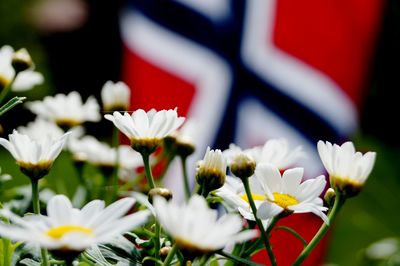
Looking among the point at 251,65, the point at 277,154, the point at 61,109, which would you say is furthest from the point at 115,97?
the point at 251,65

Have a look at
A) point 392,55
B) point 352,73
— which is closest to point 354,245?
point 352,73

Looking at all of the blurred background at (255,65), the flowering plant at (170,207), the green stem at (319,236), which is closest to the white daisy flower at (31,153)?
the flowering plant at (170,207)

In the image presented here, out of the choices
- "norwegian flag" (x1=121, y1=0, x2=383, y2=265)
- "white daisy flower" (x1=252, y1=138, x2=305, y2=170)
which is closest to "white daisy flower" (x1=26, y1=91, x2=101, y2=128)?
"white daisy flower" (x1=252, y1=138, x2=305, y2=170)

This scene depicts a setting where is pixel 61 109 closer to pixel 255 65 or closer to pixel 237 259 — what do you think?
pixel 237 259

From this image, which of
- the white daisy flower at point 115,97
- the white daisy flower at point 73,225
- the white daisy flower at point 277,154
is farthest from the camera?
the white daisy flower at point 115,97

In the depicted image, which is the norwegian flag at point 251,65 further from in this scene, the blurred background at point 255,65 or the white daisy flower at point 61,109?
the white daisy flower at point 61,109
